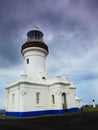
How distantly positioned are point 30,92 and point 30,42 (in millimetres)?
8905

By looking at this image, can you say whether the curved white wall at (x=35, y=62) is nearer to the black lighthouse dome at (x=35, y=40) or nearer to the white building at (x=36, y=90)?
the white building at (x=36, y=90)

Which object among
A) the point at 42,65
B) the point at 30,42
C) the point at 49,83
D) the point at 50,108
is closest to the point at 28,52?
the point at 30,42

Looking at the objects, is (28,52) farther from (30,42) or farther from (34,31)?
(34,31)

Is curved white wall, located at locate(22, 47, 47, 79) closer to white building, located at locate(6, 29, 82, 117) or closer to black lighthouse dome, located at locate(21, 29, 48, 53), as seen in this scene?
white building, located at locate(6, 29, 82, 117)

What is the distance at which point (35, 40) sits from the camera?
23.3 metres

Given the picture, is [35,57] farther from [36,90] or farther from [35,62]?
[36,90]

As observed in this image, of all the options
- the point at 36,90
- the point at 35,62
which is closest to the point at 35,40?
the point at 35,62

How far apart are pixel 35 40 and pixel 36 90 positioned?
348 inches

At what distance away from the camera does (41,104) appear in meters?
19.4

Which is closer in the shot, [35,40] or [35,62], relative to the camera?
[35,62]

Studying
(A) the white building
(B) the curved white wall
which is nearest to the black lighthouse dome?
(A) the white building

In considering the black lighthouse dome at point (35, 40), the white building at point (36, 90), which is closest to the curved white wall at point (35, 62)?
the white building at point (36, 90)

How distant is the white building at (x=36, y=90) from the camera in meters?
18.0

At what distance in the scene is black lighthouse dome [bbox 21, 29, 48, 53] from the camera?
22953 millimetres
